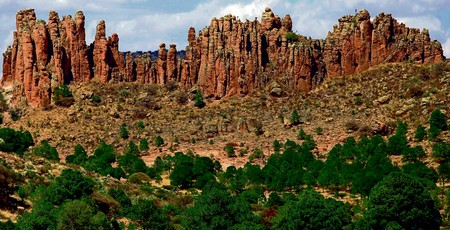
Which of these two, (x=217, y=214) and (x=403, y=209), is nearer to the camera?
(x=403, y=209)

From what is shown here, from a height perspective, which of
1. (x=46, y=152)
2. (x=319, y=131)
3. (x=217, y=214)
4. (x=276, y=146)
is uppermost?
(x=319, y=131)

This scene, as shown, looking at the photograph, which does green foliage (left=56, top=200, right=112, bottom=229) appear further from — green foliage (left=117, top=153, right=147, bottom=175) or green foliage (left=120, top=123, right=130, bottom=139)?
green foliage (left=120, top=123, right=130, bottom=139)

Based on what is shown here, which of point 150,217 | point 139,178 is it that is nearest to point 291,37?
point 139,178

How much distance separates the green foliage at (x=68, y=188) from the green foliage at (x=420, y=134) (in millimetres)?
57842

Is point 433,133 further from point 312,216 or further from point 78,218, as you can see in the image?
point 78,218

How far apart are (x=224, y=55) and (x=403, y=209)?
269 feet

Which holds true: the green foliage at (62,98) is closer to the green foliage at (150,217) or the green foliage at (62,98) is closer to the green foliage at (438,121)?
the green foliage at (438,121)

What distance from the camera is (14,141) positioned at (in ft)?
395

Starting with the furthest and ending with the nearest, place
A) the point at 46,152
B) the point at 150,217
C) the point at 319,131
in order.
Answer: the point at 319,131
the point at 46,152
the point at 150,217

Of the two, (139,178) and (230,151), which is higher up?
(230,151)

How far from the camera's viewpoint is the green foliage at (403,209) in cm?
7069

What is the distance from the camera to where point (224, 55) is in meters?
149

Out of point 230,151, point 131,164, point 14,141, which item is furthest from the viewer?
point 230,151

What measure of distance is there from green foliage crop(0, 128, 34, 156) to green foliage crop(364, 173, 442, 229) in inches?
2332
